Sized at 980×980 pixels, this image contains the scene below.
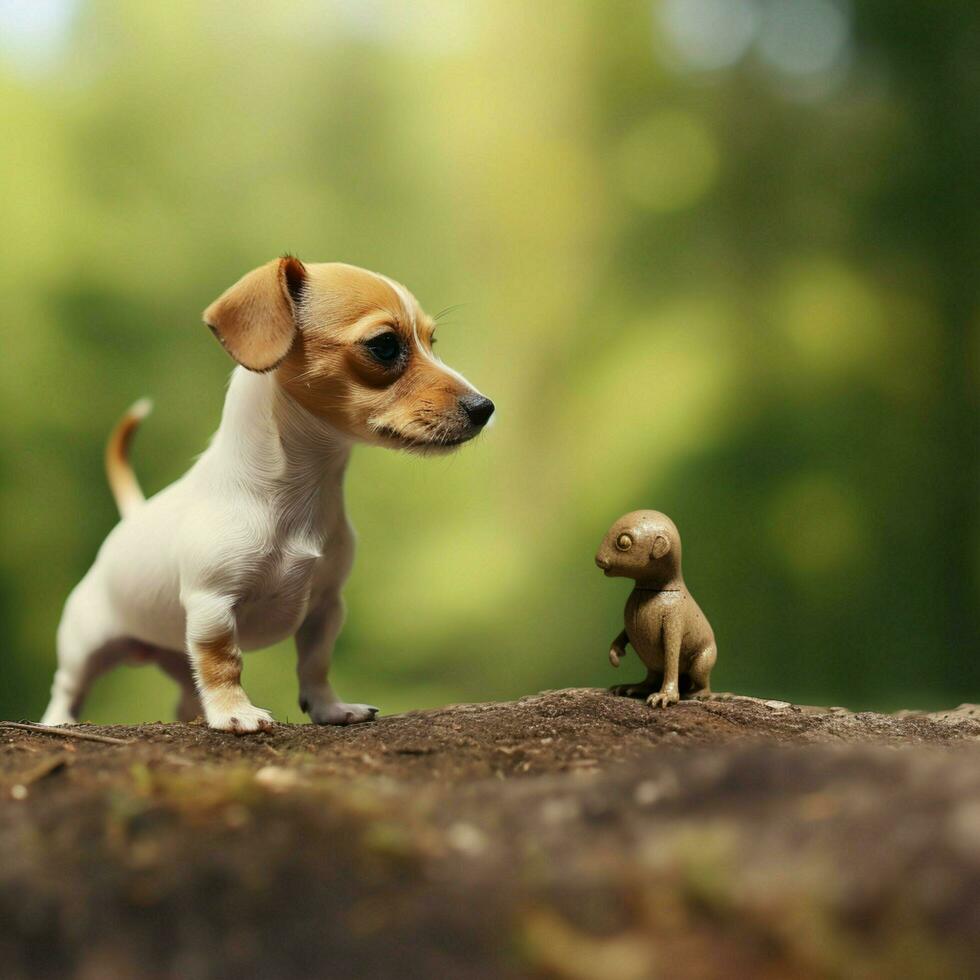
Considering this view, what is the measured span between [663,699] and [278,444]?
110 cm

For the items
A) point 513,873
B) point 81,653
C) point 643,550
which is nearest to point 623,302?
point 643,550

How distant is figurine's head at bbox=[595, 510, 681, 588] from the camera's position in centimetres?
250

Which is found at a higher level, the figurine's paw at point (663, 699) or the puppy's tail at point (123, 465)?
the puppy's tail at point (123, 465)

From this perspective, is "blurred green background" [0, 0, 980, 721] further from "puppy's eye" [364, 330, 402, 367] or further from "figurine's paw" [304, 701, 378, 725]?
"puppy's eye" [364, 330, 402, 367]

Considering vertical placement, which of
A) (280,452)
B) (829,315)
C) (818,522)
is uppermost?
(829,315)

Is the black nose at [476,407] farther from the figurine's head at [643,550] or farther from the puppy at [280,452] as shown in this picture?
the figurine's head at [643,550]

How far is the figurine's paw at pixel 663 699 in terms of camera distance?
8.02 ft

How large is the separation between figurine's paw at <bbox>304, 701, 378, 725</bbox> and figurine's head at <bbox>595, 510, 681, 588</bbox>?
740 millimetres

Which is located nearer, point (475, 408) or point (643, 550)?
point (475, 408)

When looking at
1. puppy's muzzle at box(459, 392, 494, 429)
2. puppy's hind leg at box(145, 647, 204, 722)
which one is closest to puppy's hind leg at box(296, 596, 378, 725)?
puppy's hind leg at box(145, 647, 204, 722)

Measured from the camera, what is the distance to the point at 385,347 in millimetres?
2324

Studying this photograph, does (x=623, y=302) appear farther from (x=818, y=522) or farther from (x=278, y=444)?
(x=278, y=444)

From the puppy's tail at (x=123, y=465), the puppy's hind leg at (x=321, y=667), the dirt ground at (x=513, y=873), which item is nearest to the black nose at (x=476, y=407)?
the puppy's hind leg at (x=321, y=667)

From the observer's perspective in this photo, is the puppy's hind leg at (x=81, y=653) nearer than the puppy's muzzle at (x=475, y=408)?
No
